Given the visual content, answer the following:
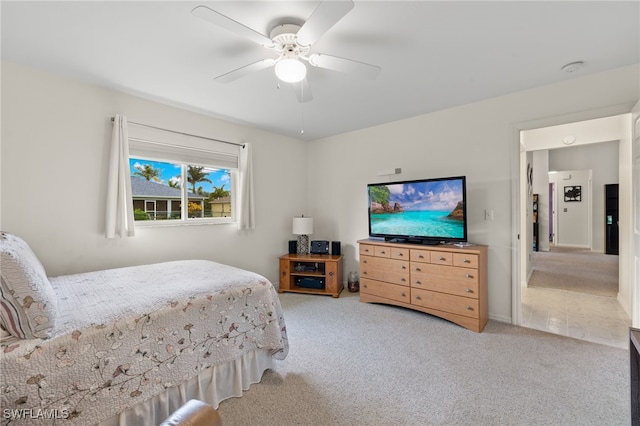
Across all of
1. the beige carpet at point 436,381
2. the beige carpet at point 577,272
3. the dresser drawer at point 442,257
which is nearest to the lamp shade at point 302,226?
the beige carpet at point 436,381

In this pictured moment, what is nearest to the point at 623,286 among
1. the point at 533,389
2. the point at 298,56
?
the point at 533,389

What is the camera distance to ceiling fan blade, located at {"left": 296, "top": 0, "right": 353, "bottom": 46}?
1.22 metres

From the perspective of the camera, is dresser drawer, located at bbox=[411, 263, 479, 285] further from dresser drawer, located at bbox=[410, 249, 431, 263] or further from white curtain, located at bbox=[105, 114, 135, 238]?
white curtain, located at bbox=[105, 114, 135, 238]

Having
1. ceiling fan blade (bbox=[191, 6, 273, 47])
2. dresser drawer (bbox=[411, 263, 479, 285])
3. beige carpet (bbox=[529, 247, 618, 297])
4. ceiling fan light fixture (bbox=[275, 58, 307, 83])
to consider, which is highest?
ceiling fan blade (bbox=[191, 6, 273, 47])

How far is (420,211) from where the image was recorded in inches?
126

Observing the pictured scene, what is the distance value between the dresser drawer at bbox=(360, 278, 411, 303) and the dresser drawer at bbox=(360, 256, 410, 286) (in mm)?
58

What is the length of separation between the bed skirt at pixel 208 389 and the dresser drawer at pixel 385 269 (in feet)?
5.68

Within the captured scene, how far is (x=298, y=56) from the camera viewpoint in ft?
6.16

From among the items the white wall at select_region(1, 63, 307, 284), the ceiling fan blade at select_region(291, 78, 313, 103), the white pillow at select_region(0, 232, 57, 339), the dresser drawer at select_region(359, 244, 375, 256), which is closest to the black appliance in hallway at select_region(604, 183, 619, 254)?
the dresser drawer at select_region(359, 244, 375, 256)

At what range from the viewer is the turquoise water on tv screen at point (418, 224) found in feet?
9.77

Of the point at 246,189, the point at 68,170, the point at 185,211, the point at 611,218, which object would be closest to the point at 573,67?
the point at 246,189

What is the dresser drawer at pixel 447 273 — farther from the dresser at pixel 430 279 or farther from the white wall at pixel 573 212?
the white wall at pixel 573 212

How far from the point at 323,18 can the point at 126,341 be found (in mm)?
1912

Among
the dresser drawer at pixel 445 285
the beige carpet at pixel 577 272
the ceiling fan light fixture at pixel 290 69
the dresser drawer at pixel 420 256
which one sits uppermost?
the ceiling fan light fixture at pixel 290 69
